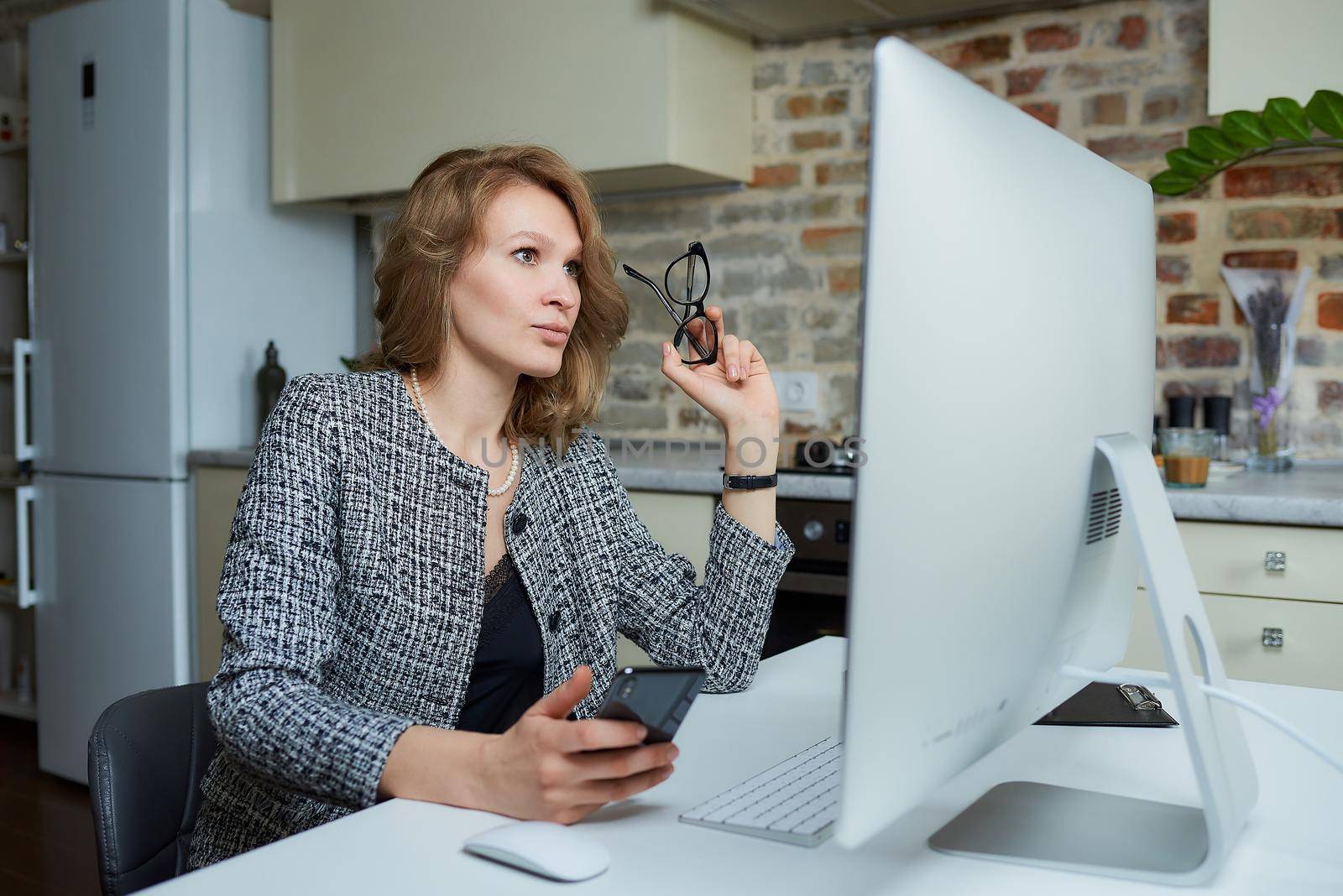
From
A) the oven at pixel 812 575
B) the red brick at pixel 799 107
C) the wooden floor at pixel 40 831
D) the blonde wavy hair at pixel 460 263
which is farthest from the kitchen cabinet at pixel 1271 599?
the wooden floor at pixel 40 831

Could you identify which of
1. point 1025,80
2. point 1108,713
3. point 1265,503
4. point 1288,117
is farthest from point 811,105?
point 1108,713

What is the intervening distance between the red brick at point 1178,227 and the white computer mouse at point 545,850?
2280mm

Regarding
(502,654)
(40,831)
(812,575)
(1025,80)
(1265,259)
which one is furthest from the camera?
(40,831)

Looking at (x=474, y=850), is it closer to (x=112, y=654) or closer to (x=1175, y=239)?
(x=1175, y=239)

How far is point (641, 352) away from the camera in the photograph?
3.31 meters

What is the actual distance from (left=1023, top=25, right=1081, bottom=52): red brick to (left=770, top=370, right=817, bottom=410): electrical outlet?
3.13ft

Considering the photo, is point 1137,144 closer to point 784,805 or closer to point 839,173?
point 839,173

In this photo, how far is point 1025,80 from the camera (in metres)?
2.79

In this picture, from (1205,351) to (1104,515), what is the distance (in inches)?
77.7

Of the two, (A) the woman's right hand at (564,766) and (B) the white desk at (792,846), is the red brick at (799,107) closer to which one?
(B) the white desk at (792,846)

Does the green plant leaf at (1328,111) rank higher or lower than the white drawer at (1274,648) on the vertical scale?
higher

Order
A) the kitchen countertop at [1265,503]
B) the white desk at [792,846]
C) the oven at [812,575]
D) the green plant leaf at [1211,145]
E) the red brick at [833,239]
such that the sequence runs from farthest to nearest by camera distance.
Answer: the red brick at [833,239] → the oven at [812,575] → the green plant leaf at [1211,145] → the kitchen countertop at [1265,503] → the white desk at [792,846]

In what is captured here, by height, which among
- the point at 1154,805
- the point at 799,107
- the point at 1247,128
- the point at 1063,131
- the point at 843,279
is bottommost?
the point at 1154,805

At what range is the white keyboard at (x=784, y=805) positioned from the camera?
814mm
